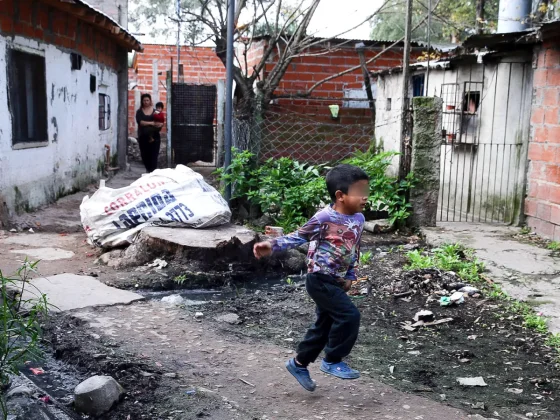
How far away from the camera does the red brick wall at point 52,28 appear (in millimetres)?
7215

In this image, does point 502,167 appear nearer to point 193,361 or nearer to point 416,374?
point 416,374

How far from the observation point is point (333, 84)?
41.2 feet

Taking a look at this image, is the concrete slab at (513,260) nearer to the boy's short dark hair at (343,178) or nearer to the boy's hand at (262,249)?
the boy's short dark hair at (343,178)

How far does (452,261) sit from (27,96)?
18.6 feet

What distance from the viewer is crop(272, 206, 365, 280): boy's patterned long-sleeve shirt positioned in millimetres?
3186

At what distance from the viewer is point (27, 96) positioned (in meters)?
8.01

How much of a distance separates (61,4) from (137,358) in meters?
5.96

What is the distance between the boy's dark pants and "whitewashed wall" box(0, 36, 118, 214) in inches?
196

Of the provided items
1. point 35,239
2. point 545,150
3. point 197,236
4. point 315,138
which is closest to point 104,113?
point 315,138

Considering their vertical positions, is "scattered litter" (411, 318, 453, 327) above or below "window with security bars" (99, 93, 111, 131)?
below

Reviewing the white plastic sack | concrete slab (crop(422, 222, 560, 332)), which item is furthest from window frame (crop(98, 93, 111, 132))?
concrete slab (crop(422, 222, 560, 332))

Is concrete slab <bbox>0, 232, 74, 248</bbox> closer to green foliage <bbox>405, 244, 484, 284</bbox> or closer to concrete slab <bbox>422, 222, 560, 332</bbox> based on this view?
green foliage <bbox>405, 244, 484, 284</bbox>

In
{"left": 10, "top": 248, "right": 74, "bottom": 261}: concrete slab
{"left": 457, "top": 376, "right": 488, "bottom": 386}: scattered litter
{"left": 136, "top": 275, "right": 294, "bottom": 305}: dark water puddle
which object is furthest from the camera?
{"left": 10, "top": 248, "right": 74, "bottom": 261}: concrete slab

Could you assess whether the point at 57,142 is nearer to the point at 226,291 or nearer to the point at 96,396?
the point at 226,291
